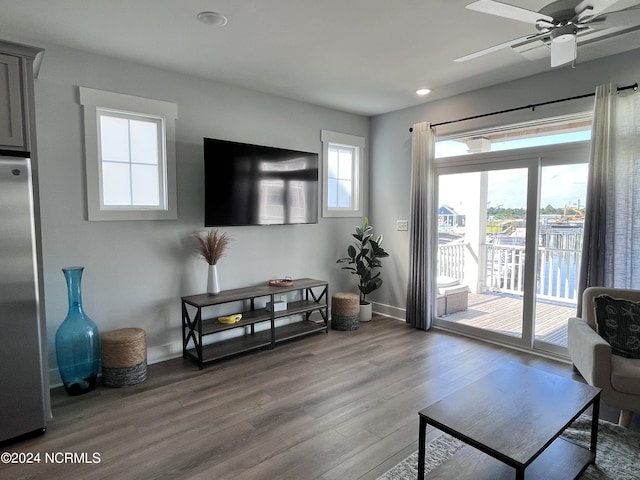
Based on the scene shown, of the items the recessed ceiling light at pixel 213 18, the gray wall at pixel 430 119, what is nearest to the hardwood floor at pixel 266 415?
the gray wall at pixel 430 119

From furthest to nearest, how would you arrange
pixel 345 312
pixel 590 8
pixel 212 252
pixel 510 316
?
pixel 345 312, pixel 510 316, pixel 212 252, pixel 590 8

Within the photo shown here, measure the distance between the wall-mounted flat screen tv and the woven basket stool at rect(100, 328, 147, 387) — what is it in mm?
1193

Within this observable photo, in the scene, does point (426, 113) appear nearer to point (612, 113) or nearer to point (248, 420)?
point (612, 113)

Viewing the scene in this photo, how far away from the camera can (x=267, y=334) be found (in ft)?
13.1

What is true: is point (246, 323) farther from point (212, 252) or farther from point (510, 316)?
point (510, 316)

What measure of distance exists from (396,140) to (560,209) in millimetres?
2143

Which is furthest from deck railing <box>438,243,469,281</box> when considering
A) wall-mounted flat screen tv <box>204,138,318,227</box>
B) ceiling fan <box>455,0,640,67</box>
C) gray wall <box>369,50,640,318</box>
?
ceiling fan <box>455,0,640,67</box>

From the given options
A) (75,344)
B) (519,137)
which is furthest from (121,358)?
(519,137)

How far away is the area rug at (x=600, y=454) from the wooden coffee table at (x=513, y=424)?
2.3 inches

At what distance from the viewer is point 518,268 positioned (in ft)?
12.8

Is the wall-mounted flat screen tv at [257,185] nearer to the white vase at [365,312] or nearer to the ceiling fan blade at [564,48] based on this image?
the white vase at [365,312]

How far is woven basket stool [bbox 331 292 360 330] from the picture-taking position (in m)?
4.43

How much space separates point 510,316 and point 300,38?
3.51m

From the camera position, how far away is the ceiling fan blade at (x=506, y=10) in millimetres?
1881
